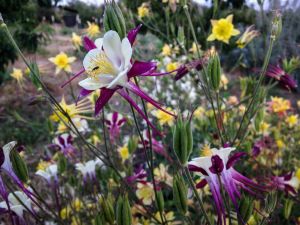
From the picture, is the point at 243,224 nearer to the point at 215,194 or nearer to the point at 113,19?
the point at 215,194

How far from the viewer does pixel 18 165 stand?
2.47 ft

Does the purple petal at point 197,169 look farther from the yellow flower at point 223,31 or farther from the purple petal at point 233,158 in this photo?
the yellow flower at point 223,31

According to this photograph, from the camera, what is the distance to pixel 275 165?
171 cm

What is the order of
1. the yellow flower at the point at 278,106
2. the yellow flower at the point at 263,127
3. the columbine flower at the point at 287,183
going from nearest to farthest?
the columbine flower at the point at 287,183 → the yellow flower at the point at 263,127 → the yellow flower at the point at 278,106

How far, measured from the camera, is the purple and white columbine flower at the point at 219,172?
68 cm

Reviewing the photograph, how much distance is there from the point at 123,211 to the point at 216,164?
187mm

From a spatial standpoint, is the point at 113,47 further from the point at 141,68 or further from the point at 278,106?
the point at 278,106

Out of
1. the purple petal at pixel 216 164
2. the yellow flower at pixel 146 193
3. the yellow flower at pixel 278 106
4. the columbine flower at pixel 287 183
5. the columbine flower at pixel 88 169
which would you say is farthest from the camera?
the yellow flower at pixel 278 106

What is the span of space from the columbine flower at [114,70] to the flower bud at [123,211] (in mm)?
171

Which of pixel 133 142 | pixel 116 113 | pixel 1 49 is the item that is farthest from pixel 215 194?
pixel 1 49

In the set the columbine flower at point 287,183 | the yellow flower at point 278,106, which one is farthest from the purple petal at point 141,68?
the yellow flower at point 278,106

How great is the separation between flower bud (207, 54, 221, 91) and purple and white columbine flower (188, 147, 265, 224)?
0.63 feet

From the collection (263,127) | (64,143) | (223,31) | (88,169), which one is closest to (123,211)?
(88,169)

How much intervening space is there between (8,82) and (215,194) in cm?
532
